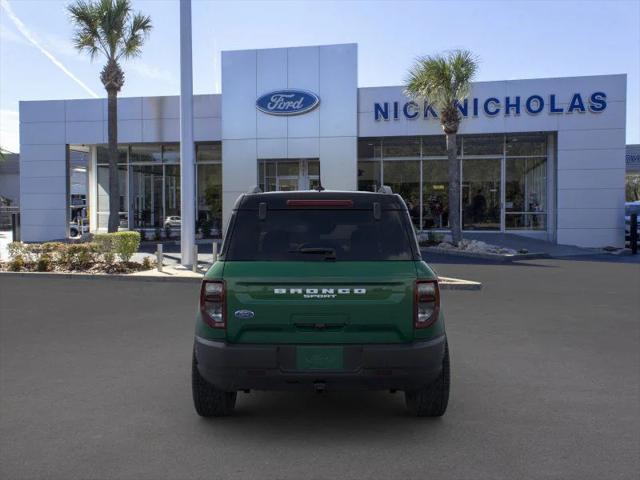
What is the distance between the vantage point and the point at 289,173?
91.2 feet

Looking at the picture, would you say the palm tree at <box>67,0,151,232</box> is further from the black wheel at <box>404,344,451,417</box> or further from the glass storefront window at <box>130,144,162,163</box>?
the black wheel at <box>404,344,451,417</box>

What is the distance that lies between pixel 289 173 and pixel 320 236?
76.6 ft

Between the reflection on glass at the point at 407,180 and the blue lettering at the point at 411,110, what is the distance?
2.81m

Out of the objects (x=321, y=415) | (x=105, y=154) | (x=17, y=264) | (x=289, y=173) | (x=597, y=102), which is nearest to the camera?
(x=321, y=415)

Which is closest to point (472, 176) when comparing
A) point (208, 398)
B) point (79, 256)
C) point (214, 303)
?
point (79, 256)

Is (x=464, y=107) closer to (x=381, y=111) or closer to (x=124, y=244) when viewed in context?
(x=381, y=111)

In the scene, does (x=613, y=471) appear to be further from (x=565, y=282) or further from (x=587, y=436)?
(x=565, y=282)

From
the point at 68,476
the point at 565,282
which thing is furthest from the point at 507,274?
the point at 68,476

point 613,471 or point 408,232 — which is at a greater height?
point 408,232

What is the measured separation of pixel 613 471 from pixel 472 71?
63.9 feet

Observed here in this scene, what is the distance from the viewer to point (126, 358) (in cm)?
697

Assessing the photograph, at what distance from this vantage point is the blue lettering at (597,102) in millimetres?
23750

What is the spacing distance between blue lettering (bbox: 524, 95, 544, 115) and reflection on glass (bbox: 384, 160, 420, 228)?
208 inches

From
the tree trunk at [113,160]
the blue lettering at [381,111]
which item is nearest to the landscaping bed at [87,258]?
the tree trunk at [113,160]
